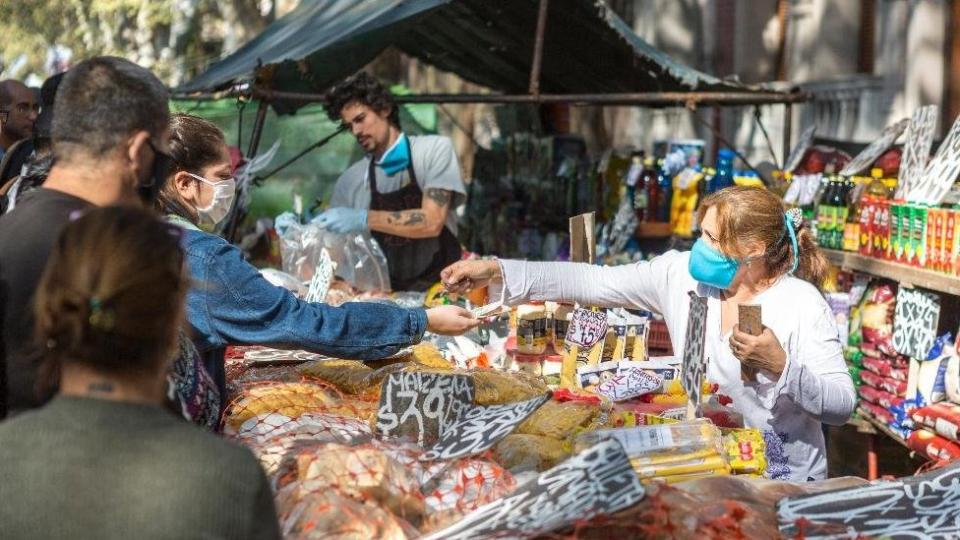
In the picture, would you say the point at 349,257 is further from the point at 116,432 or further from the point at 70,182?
the point at 116,432

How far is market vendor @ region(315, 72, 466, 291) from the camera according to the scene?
7.21 metres

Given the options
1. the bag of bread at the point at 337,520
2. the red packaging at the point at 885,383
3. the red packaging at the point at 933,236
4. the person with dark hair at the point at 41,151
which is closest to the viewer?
the bag of bread at the point at 337,520

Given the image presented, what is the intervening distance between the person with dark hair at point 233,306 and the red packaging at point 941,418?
248 centimetres

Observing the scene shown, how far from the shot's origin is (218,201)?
12.6 ft

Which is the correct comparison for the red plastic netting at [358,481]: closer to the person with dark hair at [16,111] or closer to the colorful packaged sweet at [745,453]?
the colorful packaged sweet at [745,453]

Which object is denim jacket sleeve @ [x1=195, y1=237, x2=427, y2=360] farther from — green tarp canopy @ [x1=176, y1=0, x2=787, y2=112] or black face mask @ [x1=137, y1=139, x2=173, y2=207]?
green tarp canopy @ [x1=176, y1=0, x2=787, y2=112]

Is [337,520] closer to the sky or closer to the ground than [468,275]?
closer to the ground

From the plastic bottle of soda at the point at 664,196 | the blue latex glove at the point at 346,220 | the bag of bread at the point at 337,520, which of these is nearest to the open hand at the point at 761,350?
the bag of bread at the point at 337,520

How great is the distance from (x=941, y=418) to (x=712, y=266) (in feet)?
5.91

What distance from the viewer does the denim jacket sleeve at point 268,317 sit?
11.2 feet

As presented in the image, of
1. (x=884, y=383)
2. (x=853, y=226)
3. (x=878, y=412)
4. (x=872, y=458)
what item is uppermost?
(x=853, y=226)

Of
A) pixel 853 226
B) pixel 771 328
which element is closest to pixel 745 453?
pixel 771 328

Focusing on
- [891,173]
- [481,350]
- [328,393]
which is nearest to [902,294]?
[891,173]

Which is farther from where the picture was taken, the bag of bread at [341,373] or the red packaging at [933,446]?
the red packaging at [933,446]
